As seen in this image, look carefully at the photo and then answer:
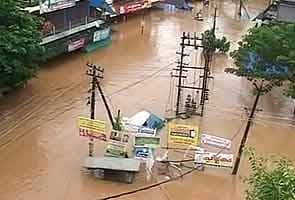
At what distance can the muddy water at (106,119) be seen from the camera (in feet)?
70.9

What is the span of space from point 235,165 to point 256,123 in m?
5.91

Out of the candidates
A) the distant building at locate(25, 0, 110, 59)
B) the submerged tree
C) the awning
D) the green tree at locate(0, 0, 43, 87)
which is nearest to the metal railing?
the distant building at locate(25, 0, 110, 59)

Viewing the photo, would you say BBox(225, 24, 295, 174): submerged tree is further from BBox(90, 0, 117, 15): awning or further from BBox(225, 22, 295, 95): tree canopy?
BBox(90, 0, 117, 15): awning

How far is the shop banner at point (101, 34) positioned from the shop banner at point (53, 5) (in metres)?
2.79

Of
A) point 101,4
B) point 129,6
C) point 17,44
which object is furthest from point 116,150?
point 129,6

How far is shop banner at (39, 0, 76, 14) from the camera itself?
3362 centimetres

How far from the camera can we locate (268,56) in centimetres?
2830

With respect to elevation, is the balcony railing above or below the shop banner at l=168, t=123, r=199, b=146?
above

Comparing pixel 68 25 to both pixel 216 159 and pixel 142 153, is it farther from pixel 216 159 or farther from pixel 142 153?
pixel 216 159

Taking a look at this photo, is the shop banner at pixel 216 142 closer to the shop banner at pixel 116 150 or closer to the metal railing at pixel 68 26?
the shop banner at pixel 116 150

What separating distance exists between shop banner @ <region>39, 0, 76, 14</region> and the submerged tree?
11112 mm

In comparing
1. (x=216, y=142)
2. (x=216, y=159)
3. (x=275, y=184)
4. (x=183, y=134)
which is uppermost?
(x=275, y=184)

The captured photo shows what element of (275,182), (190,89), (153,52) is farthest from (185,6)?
(275,182)

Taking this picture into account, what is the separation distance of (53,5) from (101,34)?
4.86 m
